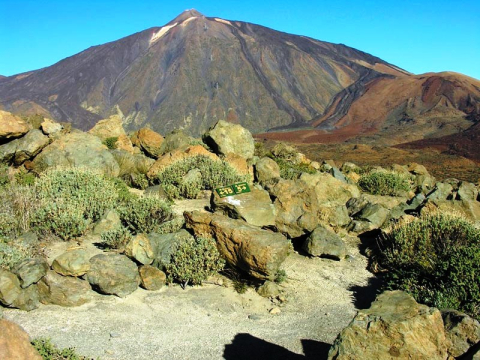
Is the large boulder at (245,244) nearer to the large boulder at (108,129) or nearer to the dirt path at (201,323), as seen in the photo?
the dirt path at (201,323)

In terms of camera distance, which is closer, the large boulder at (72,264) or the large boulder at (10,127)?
the large boulder at (72,264)

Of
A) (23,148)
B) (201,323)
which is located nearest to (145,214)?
(201,323)

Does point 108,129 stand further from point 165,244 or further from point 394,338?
point 394,338

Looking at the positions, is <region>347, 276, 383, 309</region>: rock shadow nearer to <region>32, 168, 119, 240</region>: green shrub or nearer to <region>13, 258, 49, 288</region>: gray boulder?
<region>13, 258, 49, 288</region>: gray boulder

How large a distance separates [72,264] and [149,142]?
28.6 feet

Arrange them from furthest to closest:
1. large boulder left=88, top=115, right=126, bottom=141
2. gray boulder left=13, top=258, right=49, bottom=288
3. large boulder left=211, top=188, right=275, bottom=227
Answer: large boulder left=88, top=115, right=126, bottom=141, large boulder left=211, top=188, right=275, bottom=227, gray boulder left=13, top=258, right=49, bottom=288

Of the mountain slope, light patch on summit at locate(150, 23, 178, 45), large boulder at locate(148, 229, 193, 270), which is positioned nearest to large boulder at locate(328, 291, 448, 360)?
large boulder at locate(148, 229, 193, 270)

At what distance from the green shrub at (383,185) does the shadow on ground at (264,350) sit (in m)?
9.05

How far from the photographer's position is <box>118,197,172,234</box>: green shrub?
26.4ft

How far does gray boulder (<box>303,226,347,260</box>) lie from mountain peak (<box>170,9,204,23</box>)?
14484cm

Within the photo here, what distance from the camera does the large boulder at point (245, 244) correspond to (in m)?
6.63

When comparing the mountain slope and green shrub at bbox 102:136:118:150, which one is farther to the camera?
the mountain slope

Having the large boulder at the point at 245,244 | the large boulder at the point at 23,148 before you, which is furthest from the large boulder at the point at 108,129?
the large boulder at the point at 245,244

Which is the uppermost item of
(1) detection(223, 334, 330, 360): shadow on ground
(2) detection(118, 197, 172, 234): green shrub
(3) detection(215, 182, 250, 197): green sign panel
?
(3) detection(215, 182, 250, 197): green sign panel
